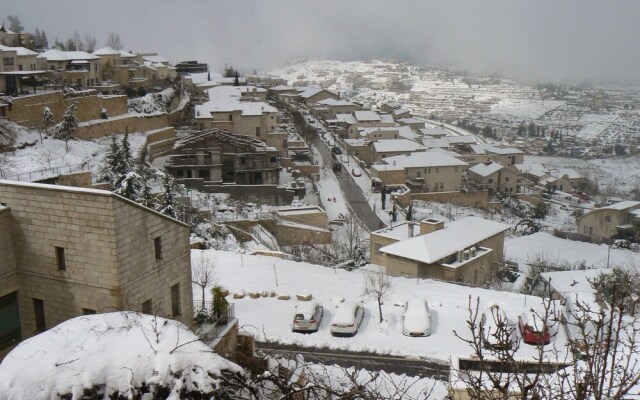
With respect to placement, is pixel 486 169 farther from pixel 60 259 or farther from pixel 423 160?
Result: pixel 60 259

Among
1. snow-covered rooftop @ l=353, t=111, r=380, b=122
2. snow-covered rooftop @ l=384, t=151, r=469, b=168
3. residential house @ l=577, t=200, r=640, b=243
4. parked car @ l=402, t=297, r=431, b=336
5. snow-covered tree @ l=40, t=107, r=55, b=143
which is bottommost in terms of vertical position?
residential house @ l=577, t=200, r=640, b=243

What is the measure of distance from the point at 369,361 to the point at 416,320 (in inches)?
94.5

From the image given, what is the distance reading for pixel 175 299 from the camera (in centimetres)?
1205

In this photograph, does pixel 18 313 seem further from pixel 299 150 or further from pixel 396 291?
pixel 299 150

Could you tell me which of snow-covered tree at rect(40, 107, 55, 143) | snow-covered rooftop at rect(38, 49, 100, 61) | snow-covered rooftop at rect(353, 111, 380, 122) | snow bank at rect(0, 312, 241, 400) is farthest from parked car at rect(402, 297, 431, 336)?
snow-covered rooftop at rect(353, 111, 380, 122)

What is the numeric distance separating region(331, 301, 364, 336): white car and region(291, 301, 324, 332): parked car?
1.58 ft

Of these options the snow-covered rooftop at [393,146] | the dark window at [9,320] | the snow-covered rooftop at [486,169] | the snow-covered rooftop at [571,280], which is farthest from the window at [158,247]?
the snow-covered rooftop at [486,169]

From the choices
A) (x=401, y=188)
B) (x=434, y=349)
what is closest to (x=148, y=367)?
(x=434, y=349)

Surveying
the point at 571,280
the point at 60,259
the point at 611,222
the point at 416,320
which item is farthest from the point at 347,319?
the point at 611,222

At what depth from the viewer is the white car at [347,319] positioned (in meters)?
15.8

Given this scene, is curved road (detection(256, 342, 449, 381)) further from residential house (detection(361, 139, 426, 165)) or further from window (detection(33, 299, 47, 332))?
residential house (detection(361, 139, 426, 165))

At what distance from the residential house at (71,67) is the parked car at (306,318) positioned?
106 feet

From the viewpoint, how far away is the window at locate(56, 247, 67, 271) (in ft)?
34.3

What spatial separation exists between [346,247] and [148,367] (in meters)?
24.0
